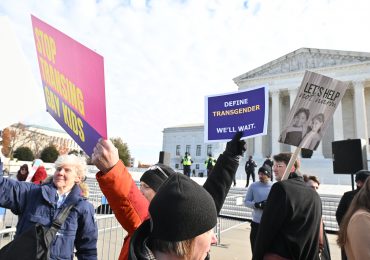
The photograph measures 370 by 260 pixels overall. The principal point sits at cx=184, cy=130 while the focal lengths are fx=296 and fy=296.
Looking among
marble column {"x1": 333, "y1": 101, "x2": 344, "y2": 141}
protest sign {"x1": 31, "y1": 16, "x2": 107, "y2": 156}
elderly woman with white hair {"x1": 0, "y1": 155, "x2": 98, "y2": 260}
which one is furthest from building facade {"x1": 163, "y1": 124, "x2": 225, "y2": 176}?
protest sign {"x1": 31, "y1": 16, "x2": 107, "y2": 156}

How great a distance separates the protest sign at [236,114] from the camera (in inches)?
120

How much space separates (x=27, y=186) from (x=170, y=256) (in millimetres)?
1918

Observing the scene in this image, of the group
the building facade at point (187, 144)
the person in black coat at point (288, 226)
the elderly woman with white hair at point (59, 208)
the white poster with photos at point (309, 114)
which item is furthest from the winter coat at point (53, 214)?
the building facade at point (187, 144)

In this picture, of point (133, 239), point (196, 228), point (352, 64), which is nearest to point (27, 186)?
point (133, 239)

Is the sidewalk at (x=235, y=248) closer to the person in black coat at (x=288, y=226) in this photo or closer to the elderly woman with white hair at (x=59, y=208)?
the person in black coat at (x=288, y=226)

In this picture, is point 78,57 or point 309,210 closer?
point 78,57

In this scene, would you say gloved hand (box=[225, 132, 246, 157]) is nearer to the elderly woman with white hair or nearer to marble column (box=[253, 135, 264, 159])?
the elderly woman with white hair

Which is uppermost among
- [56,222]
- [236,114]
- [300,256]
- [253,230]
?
[236,114]

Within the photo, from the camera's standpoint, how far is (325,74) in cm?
3441

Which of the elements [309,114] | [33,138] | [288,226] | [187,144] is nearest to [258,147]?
[33,138]

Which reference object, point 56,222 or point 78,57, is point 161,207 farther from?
point 56,222

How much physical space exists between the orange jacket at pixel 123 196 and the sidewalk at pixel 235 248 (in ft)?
15.6

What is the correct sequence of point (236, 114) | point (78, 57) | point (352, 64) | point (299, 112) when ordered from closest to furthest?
point (78, 57)
point (236, 114)
point (299, 112)
point (352, 64)

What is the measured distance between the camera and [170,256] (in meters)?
1.12
